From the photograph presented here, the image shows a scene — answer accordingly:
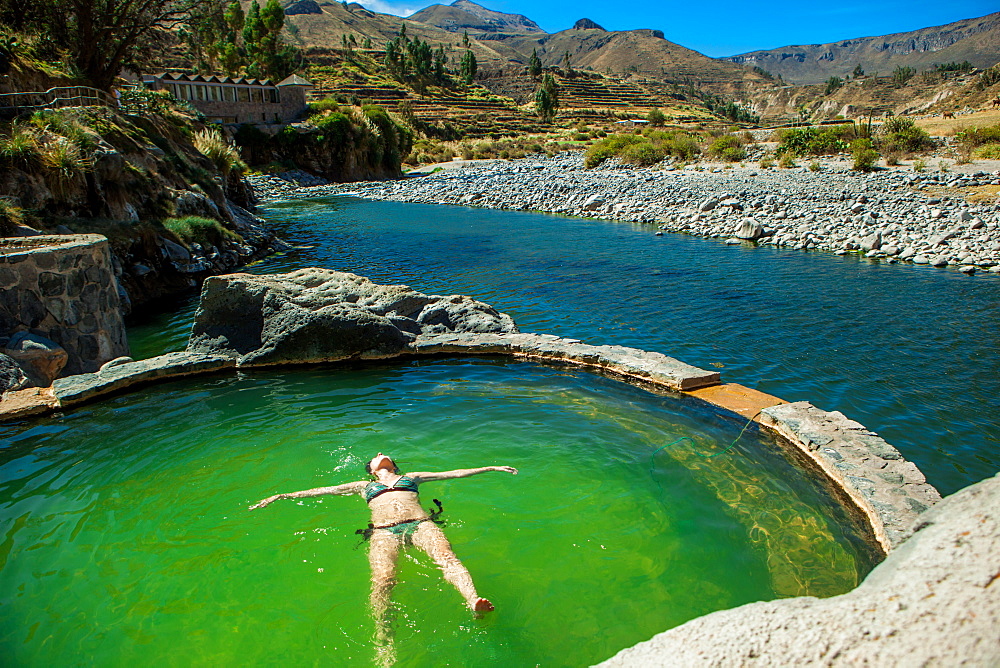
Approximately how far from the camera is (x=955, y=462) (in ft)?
20.2

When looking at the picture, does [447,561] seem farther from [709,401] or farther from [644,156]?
[644,156]

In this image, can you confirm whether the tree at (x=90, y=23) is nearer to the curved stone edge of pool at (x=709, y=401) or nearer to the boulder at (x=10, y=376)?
the boulder at (x=10, y=376)

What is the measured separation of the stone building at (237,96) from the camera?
4578 centimetres

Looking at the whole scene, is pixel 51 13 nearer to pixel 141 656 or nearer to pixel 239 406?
pixel 239 406

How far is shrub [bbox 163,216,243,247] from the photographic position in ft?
49.3

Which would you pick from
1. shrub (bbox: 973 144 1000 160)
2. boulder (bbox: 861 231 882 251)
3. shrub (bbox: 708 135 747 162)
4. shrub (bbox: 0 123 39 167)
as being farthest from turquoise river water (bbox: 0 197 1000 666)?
shrub (bbox: 708 135 747 162)

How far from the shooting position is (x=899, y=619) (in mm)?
2039

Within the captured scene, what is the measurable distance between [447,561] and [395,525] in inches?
24.8

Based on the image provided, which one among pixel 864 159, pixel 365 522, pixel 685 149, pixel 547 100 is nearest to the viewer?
pixel 365 522

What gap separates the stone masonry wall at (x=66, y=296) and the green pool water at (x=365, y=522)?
1.62m

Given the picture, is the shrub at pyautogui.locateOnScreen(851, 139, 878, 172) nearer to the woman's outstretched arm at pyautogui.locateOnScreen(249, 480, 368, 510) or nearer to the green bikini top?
the green bikini top

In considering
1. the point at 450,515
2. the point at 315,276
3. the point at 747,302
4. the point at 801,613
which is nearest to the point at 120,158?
the point at 315,276

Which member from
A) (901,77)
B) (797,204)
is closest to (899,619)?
(797,204)

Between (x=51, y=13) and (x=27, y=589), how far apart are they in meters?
26.3
